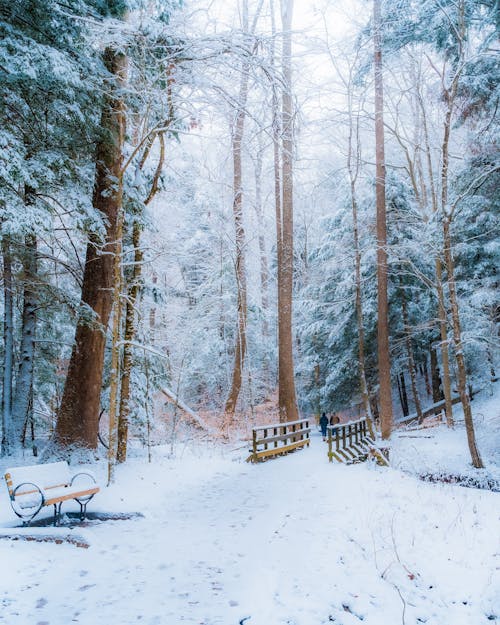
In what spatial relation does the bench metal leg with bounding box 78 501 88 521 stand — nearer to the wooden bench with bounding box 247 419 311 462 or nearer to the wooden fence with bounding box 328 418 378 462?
the wooden bench with bounding box 247 419 311 462

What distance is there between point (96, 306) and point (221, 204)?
12980 millimetres

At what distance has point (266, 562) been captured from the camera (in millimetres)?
4254

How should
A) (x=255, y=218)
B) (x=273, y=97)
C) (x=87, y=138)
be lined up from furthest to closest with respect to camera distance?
(x=255, y=218) < (x=87, y=138) < (x=273, y=97)

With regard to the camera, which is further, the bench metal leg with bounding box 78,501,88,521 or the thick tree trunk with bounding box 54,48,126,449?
the thick tree trunk with bounding box 54,48,126,449

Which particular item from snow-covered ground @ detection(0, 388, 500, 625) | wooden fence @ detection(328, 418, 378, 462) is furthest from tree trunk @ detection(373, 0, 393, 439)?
snow-covered ground @ detection(0, 388, 500, 625)

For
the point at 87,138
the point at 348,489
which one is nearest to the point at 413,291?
the point at 348,489

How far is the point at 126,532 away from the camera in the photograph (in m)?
5.31

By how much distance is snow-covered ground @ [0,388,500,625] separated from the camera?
347cm

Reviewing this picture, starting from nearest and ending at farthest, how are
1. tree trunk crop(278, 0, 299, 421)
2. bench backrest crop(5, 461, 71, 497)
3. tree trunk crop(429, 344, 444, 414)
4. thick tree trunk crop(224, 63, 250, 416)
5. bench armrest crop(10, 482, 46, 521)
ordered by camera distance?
bench armrest crop(10, 482, 46, 521)
bench backrest crop(5, 461, 71, 497)
tree trunk crop(278, 0, 299, 421)
thick tree trunk crop(224, 63, 250, 416)
tree trunk crop(429, 344, 444, 414)

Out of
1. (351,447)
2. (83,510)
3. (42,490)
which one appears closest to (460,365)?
(351,447)

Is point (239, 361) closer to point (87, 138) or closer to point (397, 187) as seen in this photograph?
point (397, 187)

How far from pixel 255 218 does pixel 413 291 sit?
362 inches

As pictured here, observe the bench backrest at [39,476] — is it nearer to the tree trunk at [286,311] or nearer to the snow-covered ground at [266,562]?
the snow-covered ground at [266,562]

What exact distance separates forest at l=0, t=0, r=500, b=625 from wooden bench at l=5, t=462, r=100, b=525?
0.13 feet
